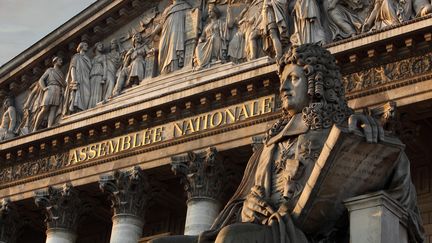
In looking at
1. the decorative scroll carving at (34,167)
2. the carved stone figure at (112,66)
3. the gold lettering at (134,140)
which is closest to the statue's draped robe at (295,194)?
the gold lettering at (134,140)

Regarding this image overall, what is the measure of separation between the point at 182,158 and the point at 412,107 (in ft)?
14.7

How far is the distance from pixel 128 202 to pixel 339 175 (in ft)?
45.5

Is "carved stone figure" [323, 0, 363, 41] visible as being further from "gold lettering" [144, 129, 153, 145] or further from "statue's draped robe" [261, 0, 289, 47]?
"gold lettering" [144, 129, 153, 145]

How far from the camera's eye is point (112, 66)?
21.5 metres

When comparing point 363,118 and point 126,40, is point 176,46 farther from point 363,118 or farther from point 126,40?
point 363,118

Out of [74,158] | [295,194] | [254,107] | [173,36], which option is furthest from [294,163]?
[74,158]

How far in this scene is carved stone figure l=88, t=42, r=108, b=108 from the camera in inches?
834

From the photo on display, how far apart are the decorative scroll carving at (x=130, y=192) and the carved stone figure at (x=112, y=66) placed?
2.61 metres

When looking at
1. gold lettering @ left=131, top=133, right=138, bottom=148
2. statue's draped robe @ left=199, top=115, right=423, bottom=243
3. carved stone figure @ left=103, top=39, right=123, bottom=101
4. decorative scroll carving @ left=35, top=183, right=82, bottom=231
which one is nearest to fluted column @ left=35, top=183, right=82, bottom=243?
decorative scroll carving @ left=35, top=183, right=82, bottom=231

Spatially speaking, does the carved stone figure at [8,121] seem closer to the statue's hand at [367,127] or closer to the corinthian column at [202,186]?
the corinthian column at [202,186]

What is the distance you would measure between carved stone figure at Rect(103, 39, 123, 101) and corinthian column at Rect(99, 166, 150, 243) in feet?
8.50

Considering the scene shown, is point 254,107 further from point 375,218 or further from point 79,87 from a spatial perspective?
point 375,218

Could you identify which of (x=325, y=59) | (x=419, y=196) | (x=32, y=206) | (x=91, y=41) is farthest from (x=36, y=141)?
(x=325, y=59)

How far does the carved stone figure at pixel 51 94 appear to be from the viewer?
21.9 meters
